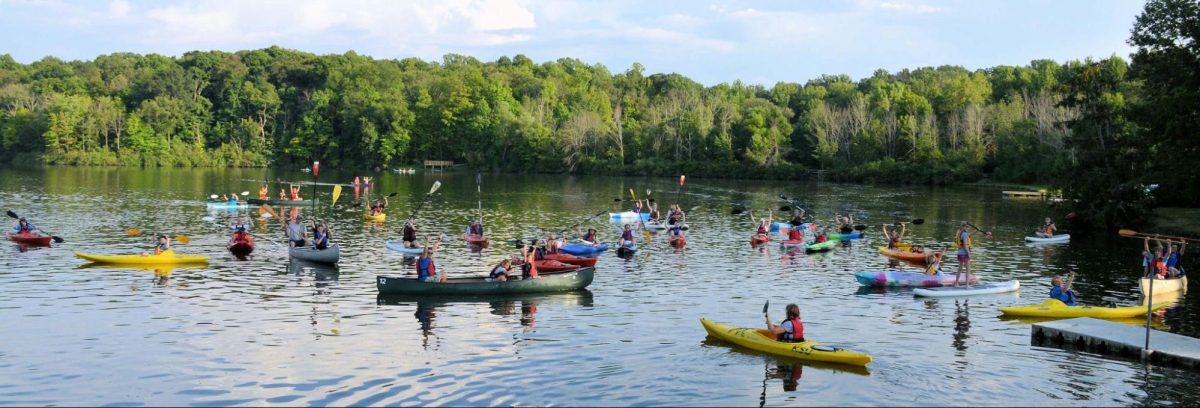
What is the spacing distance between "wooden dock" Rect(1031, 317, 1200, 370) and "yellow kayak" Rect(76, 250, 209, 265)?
87.3ft

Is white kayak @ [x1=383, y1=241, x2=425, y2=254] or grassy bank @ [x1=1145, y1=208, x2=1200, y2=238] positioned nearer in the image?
white kayak @ [x1=383, y1=241, x2=425, y2=254]

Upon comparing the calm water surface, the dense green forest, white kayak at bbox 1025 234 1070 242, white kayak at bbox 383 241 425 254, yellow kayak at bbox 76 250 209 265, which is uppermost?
the dense green forest

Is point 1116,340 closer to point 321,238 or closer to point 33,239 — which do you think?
point 321,238

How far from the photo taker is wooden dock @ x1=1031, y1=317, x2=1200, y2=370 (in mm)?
20172

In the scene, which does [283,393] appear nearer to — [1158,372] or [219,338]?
[219,338]

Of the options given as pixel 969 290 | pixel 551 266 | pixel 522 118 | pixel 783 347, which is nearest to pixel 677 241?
pixel 551 266

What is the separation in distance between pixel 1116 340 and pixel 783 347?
756 centimetres

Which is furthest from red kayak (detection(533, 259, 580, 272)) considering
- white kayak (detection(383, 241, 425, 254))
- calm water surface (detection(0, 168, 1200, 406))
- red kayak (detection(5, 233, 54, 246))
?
red kayak (detection(5, 233, 54, 246))

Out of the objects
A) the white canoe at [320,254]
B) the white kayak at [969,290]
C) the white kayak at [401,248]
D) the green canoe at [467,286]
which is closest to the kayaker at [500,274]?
the green canoe at [467,286]

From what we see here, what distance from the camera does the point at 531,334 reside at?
2283cm

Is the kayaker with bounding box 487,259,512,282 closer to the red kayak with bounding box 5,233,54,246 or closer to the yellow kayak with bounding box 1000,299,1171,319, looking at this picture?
the yellow kayak with bounding box 1000,299,1171,319

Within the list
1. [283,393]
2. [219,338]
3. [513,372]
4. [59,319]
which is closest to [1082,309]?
[513,372]

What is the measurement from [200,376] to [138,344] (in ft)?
11.6

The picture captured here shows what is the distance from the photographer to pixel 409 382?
18297mm
